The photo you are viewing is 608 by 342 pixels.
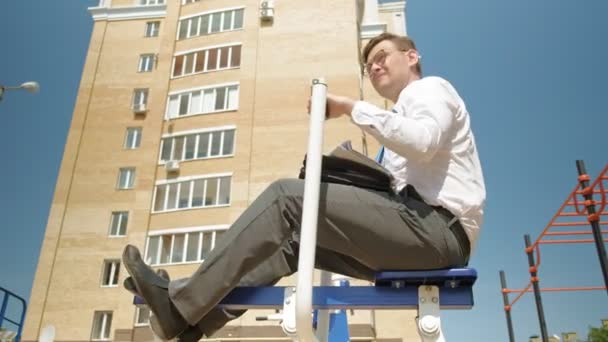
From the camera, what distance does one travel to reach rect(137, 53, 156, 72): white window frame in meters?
25.0

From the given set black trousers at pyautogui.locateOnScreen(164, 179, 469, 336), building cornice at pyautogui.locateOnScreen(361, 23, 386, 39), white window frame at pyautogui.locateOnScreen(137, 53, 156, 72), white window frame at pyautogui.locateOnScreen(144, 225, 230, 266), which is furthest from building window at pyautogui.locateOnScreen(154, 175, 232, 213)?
black trousers at pyautogui.locateOnScreen(164, 179, 469, 336)

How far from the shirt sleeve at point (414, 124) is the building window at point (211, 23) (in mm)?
23714

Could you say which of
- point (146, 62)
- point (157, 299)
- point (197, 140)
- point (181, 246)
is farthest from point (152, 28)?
point (157, 299)

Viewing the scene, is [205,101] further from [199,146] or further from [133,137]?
[133,137]

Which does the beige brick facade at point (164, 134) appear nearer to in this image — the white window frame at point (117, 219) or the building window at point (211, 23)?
the white window frame at point (117, 219)

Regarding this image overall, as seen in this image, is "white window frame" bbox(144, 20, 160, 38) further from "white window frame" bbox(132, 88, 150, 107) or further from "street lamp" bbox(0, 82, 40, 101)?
"street lamp" bbox(0, 82, 40, 101)

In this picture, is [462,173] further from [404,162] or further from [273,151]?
[273,151]

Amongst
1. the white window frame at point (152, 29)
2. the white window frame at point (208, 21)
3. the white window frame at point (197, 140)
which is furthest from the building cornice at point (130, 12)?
the white window frame at point (197, 140)

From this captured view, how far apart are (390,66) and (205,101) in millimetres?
21492

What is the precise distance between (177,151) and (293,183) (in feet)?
70.0

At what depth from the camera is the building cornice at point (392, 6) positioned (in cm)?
2725

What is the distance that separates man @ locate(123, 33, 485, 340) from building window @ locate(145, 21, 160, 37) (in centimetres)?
2646

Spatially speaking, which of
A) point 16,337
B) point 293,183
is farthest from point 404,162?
point 16,337

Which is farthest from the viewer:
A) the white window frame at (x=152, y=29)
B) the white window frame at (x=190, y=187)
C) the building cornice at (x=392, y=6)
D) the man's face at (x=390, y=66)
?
the building cornice at (x=392, y=6)
